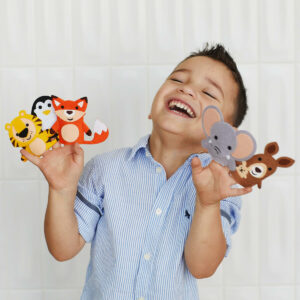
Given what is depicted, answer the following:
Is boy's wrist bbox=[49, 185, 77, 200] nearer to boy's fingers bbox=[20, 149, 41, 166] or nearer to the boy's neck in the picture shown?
boy's fingers bbox=[20, 149, 41, 166]

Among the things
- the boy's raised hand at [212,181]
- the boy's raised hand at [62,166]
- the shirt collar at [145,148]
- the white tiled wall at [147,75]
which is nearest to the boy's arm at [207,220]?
the boy's raised hand at [212,181]

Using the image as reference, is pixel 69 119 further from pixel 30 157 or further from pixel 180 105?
pixel 180 105

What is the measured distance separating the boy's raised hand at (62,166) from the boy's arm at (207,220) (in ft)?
0.72

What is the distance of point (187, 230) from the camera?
942 mm

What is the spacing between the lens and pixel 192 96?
94 cm

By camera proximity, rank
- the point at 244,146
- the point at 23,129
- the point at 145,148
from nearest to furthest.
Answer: the point at 244,146 → the point at 23,129 → the point at 145,148

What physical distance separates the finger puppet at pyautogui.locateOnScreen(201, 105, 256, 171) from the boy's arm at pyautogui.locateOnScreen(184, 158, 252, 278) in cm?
3

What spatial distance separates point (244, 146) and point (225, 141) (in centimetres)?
3

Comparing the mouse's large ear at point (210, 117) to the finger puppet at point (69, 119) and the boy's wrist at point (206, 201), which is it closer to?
the boy's wrist at point (206, 201)

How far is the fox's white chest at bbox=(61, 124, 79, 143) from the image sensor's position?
90 centimetres

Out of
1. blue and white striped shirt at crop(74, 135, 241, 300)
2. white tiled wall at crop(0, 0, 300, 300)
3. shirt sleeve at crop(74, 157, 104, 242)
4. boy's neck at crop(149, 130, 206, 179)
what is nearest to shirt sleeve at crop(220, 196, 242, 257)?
blue and white striped shirt at crop(74, 135, 241, 300)

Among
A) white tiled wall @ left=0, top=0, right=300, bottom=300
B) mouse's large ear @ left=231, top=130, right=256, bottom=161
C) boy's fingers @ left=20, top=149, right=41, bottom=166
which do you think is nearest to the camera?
mouse's large ear @ left=231, top=130, right=256, bottom=161

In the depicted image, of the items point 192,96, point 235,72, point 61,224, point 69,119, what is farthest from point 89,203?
point 235,72

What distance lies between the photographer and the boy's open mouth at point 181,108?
0.94 meters
